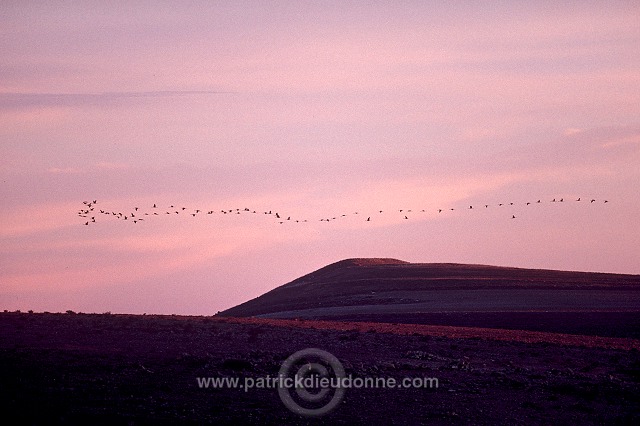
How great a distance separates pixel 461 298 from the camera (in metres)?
91.4

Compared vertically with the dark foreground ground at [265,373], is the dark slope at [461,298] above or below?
above

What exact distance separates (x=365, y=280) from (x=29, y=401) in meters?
92.6

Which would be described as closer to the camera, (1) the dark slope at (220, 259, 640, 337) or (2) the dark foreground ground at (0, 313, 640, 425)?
(2) the dark foreground ground at (0, 313, 640, 425)

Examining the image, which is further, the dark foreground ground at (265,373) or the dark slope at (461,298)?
the dark slope at (461,298)

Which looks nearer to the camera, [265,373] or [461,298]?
[265,373]

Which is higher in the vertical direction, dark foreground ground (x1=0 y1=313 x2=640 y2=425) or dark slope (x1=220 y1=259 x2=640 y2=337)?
dark slope (x1=220 y1=259 x2=640 y2=337)

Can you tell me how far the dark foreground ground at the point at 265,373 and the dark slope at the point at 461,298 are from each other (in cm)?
2189

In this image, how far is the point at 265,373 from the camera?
30.4 meters

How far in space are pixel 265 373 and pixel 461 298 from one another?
63679 millimetres

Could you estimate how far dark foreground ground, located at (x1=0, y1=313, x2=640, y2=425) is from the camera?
2402 cm

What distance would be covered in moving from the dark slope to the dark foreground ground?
21891 millimetres

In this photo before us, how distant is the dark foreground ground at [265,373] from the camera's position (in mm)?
Answer: 24016

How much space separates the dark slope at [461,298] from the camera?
222 ft

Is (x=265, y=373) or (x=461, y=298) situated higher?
(x=461, y=298)
